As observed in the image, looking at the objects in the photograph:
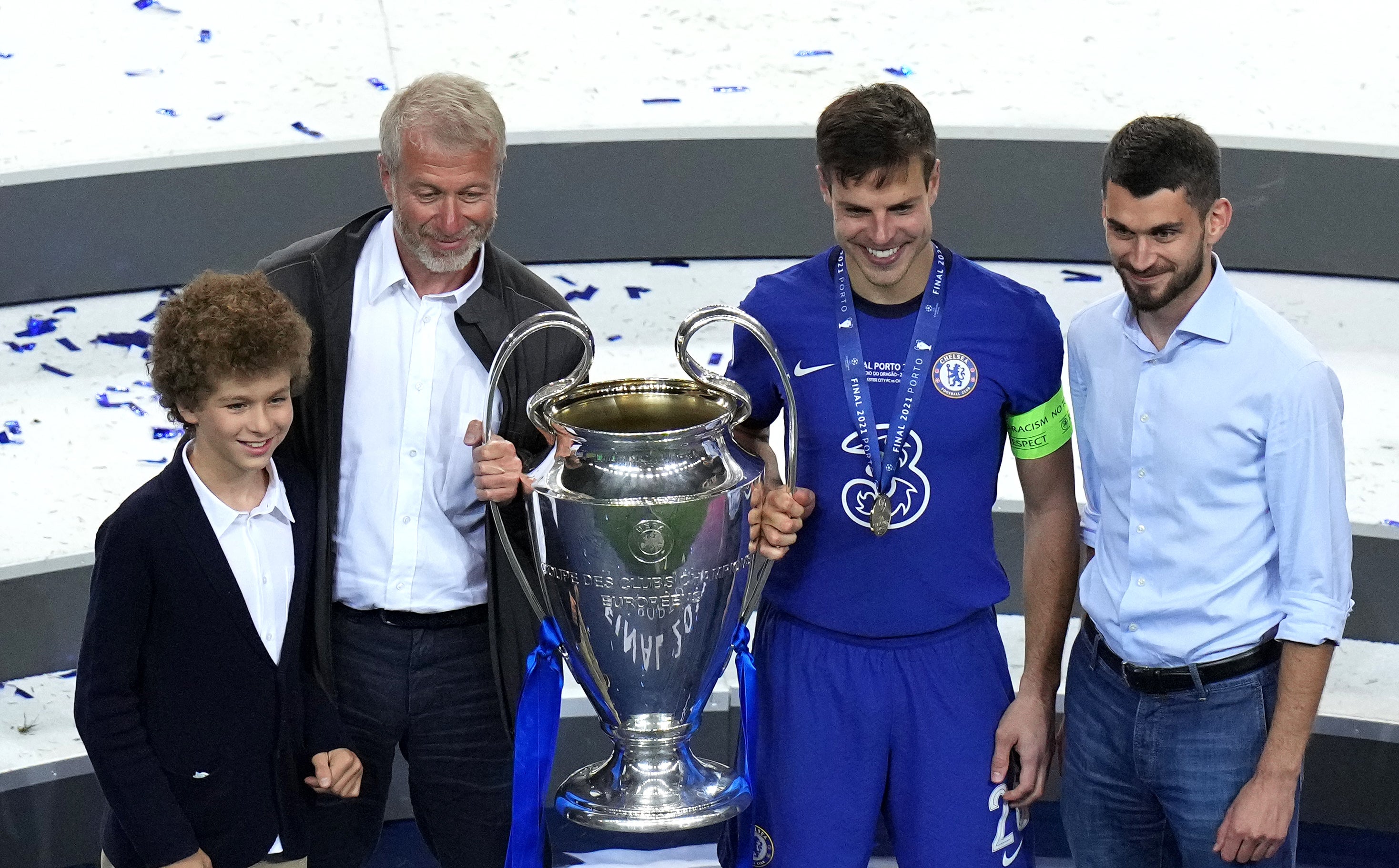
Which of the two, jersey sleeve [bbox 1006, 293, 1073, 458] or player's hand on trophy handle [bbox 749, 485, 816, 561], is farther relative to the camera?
jersey sleeve [bbox 1006, 293, 1073, 458]

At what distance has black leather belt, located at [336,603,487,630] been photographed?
213cm

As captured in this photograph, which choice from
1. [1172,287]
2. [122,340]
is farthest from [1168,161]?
[122,340]

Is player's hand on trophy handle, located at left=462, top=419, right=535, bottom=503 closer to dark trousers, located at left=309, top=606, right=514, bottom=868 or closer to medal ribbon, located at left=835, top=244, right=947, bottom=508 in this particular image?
dark trousers, located at left=309, top=606, right=514, bottom=868

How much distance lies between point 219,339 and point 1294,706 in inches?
53.3

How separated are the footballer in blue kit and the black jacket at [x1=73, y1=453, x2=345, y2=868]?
0.62m

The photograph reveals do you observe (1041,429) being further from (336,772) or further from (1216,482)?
(336,772)

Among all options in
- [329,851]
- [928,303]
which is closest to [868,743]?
[928,303]

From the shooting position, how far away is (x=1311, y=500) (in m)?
1.86

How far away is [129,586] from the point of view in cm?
186

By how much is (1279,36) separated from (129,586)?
3986 millimetres

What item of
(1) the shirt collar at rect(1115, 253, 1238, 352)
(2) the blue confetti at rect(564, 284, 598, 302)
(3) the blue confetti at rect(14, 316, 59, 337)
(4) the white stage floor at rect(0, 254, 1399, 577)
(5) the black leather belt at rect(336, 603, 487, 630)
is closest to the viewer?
(1) the shirt collar at rect(1115, 253, 1238, 352)

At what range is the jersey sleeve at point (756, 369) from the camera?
6.81ft

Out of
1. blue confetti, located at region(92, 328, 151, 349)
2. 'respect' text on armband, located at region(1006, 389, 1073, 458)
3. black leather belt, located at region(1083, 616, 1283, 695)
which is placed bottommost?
blue confetti, located at region(92, 328, 151, 349)

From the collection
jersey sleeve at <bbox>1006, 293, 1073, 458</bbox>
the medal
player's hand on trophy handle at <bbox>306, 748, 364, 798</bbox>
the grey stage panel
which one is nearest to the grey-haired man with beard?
player's hand on trophy handle at <bbox>306, 748, 364, 798</bbox>
